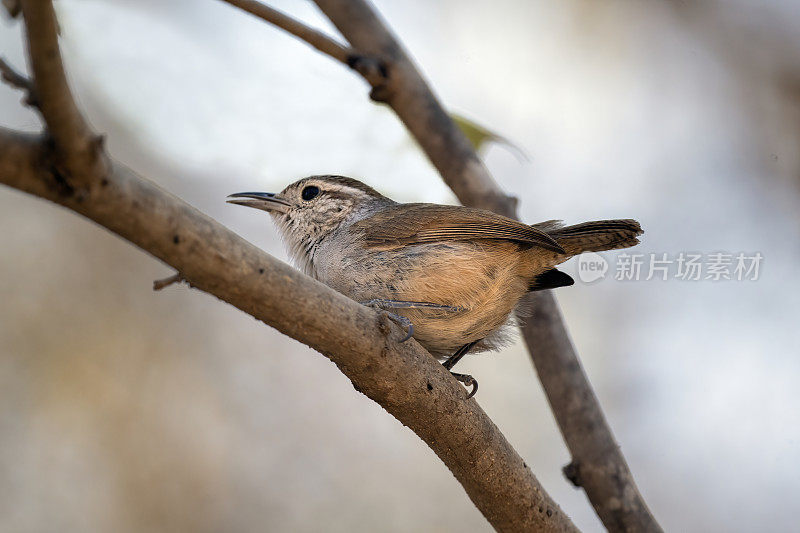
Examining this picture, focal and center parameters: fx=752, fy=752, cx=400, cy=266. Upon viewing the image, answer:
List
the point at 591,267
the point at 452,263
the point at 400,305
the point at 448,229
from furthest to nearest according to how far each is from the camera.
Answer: the point at 591,267, the point at 448,229, the point at 452,263, the point at 400,305

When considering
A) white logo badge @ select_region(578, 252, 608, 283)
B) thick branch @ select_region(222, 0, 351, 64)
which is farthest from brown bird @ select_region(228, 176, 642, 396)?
white logo badge @ select_region(578, 252, 608, 283)

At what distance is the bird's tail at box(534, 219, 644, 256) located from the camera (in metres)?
3.65

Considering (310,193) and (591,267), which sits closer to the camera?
(310,193)

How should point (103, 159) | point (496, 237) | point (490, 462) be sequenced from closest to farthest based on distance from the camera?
point (103, 159), point (490, 462), point (496, 237)

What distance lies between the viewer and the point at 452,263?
350cm

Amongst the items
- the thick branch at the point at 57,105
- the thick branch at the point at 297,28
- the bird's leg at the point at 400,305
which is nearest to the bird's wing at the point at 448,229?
the bird's leg at the point at 400,305

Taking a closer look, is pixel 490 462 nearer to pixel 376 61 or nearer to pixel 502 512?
pixel 502 512

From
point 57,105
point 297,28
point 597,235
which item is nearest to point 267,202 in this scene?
point 297,28

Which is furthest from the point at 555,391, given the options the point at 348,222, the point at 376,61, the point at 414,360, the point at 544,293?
the point at 376,61

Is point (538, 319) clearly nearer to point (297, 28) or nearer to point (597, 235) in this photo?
point (597, 235)

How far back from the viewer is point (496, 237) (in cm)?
353

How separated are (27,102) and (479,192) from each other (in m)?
3.15

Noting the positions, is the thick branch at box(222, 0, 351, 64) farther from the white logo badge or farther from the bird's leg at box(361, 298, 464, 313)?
the white logo badge

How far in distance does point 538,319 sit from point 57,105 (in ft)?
10.7
